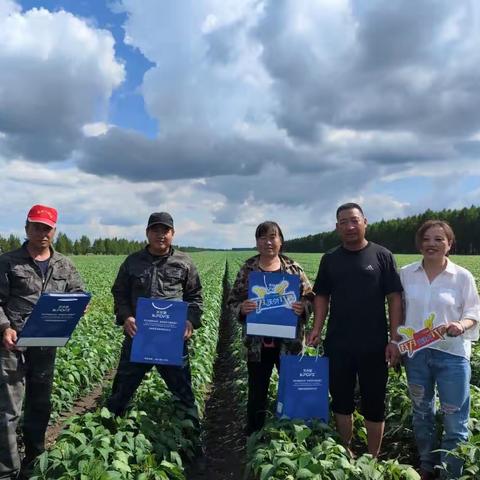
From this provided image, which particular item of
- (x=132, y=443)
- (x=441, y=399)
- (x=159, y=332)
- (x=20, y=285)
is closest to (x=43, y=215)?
(x=20, y=285)

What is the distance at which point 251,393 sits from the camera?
5.14 m

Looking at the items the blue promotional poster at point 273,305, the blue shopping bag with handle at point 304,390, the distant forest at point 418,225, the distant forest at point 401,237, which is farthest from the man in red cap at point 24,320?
the distant forest at point 418,225

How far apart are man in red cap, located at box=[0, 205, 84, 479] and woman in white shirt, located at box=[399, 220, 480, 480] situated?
316cm

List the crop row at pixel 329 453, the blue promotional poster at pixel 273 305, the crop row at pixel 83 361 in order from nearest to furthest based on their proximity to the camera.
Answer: the crop row at pixel 329 453, the blue promotional poster at pixel 273 305, the crop row at pixel 83 361

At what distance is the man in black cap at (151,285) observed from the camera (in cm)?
479

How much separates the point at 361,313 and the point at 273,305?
33.4 inches

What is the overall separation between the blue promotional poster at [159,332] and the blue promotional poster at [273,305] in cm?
69

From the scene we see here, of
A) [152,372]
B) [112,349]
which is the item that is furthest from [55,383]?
[112,349]

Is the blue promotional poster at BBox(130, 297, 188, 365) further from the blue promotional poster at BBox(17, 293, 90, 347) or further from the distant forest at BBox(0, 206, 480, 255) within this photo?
the distant forest at BBox(0, 206, 480, 255)

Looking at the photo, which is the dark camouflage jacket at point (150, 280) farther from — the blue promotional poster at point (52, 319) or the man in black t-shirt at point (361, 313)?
the man in black t-shirt at point (361, 313)

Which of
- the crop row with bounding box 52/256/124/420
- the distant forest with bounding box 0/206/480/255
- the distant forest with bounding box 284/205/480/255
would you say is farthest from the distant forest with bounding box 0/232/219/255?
the crop row with bounding box 52/256/124/420

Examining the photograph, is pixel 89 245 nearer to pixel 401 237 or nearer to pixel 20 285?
pixel 401 237

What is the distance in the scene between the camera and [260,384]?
5066 millimetres

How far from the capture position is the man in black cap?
4.79 meters
